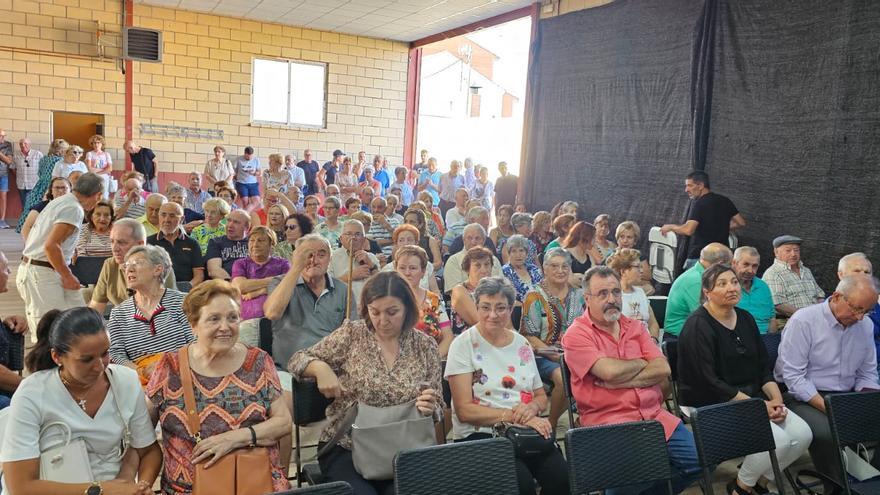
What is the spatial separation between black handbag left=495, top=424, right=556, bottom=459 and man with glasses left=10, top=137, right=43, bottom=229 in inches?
459

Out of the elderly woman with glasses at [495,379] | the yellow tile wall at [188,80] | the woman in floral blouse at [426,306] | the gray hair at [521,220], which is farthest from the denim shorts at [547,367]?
the yellow tile wall at [188,80]

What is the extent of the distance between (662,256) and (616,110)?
246cm

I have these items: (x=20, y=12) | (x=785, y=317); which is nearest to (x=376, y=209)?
(x=785, y=317)

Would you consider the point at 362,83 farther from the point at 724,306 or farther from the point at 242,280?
the point at 724,306

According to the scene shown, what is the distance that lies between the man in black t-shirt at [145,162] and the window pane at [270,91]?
2.32 meters

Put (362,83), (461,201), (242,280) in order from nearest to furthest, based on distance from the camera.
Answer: (242,280) → (461,201) → (362,83)

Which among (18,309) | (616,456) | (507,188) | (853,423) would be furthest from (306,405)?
(507,188)

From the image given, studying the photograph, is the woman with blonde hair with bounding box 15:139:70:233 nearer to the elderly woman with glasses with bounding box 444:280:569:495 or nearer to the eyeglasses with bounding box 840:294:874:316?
the elderly woman with glasses with bounding box 444:280:569:495

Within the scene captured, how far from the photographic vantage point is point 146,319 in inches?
121

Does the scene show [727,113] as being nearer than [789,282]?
No

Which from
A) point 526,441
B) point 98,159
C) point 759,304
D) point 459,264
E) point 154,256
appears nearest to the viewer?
point 526,441

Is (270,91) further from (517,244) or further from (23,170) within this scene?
(517,244)

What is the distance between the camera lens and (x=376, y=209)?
7855 millimetres

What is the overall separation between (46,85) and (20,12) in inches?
47.7
